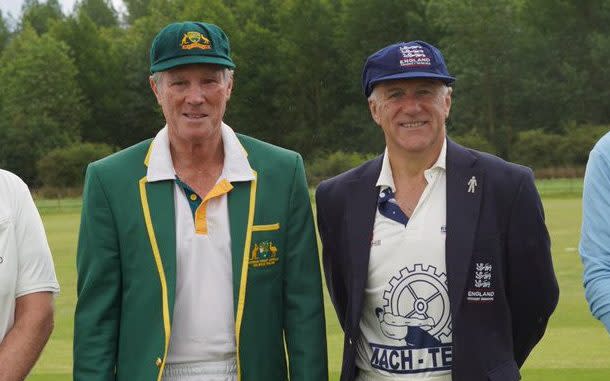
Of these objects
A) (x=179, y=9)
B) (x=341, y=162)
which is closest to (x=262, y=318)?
(x=341, y=162)

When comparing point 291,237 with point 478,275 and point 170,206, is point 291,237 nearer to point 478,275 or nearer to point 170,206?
point 170,206

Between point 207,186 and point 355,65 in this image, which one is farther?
point 355,65

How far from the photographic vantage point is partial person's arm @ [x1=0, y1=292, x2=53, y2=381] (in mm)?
3746

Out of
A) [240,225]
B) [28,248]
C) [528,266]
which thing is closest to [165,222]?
[240,225]

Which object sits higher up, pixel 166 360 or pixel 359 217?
pixel 359 217

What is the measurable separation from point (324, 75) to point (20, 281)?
6797 cm

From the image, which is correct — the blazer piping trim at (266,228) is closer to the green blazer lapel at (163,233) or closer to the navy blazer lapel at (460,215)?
the green blazer lapel at (163,233)

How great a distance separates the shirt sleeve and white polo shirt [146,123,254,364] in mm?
501

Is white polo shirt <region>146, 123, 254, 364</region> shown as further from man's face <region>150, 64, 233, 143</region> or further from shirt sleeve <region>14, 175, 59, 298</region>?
shirt sleeve <region>14, 175, 59, 298</region>

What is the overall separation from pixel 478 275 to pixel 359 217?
1.68 ft

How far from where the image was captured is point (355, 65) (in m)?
69.8

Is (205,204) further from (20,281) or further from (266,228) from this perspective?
(20,281)

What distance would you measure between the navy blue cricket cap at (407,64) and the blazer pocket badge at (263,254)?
0.76 metres

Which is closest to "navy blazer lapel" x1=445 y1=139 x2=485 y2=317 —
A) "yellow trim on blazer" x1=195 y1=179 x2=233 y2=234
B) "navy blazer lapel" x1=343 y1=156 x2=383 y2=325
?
"navy blazer lapel" x1=343 y1=156 x2=383 y2=325
